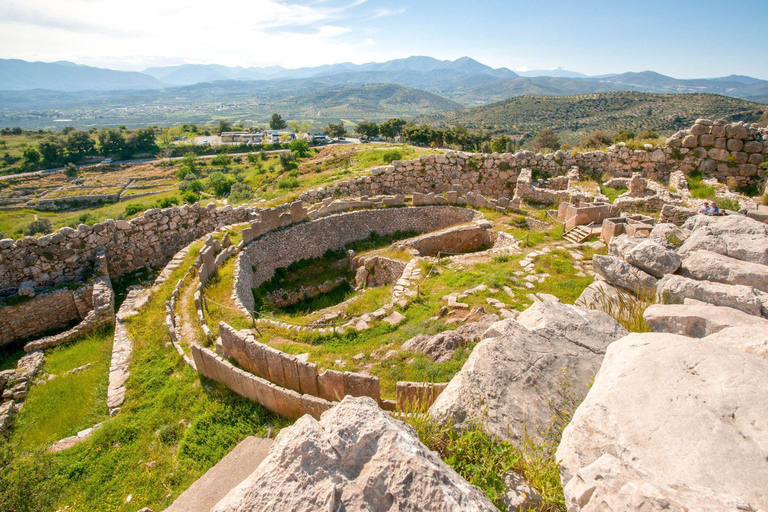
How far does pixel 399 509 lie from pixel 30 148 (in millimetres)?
120800

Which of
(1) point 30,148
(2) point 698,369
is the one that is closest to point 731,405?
(2) point 698,369

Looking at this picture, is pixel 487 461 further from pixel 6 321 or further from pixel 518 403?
pixel 6 321

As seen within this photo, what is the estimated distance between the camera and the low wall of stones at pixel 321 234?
13883mm

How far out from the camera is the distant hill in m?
72.0

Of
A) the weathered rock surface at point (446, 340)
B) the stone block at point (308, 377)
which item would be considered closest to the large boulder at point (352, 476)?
the stone block at point (308, 377)

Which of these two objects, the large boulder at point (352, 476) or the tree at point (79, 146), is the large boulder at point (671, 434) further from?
the tree at point (79, 146)

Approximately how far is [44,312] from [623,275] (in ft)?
55.4

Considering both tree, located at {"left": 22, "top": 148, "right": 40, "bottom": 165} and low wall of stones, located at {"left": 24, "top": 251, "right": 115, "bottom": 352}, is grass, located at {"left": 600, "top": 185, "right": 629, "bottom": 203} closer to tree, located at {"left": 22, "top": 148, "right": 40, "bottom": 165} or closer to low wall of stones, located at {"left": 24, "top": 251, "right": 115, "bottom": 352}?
low wall of stones, located at {"left": 24, "top": 251, "right": 115, "bottom": 352}

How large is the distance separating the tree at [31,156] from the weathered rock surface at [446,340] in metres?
114

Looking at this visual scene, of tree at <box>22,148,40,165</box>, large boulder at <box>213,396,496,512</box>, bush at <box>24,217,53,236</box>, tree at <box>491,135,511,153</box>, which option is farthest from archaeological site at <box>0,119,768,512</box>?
tree at <box>22,148,40,165</box>

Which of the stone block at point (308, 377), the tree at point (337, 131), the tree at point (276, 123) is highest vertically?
the tree at point (276, 123)

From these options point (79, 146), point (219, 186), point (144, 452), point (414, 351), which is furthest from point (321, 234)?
point (79, 146)

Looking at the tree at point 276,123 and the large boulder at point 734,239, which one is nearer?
the large boulder at point 734,239

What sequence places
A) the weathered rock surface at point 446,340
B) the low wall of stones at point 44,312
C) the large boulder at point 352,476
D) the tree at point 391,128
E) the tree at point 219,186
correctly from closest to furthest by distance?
the large boulder at point 352,476, the weathered rock surface at point 446,340, the low wall of stones at point 44,312, the tree at point 219,186, the tree at point 391,128
